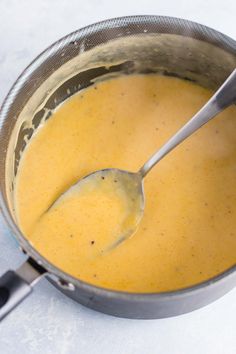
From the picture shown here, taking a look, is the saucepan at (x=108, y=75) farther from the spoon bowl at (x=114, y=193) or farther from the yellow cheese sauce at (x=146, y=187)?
the spoon bowl at (x=114, y=193)

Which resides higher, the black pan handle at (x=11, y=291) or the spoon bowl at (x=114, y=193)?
the black pan handle at (x=11, y=291)

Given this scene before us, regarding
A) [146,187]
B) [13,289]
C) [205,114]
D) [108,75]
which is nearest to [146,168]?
[146,187]

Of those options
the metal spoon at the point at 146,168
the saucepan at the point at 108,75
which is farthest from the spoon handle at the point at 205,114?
the saucepan at the point at 108,75

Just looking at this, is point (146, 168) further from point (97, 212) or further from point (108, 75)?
point (108, 75)

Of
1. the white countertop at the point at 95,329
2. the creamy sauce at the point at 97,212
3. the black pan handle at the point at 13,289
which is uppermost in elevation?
the black pan handle at the point at 13,289

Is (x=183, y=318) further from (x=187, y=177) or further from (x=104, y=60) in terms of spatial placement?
(x=104, y=60)

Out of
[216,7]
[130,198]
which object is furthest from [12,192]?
[216,7]

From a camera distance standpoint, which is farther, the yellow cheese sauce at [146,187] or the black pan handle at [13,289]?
the yellow cheese sauce at [146,187]
